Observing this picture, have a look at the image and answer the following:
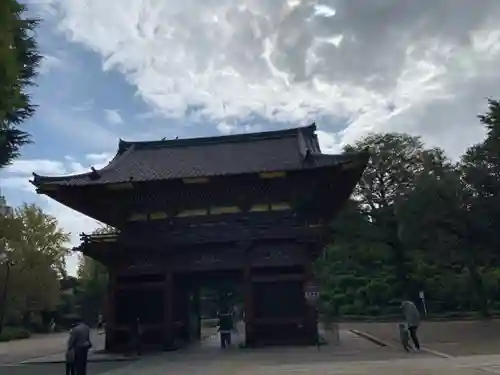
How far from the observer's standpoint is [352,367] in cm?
1345

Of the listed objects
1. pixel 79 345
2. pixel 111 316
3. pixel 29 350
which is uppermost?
pixel 111 316

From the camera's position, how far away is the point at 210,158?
24562 millimetres

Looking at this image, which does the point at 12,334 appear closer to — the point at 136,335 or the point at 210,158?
the point at 136,335

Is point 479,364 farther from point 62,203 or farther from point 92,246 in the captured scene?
point 62,203

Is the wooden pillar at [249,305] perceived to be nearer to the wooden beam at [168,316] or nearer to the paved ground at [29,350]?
the wooden beam at [168,316]

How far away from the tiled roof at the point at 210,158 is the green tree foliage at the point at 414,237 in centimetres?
680

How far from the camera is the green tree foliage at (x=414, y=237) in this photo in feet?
83.3

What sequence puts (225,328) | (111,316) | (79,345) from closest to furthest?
1. (79,345)
2. (111,316)
3. (225,328)

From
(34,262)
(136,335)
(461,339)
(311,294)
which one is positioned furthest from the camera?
(34,262)

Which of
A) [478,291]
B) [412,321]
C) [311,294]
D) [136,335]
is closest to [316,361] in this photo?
[311,294]

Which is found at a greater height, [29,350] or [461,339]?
[29,350]

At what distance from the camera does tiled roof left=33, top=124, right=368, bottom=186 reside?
20859 millimetres

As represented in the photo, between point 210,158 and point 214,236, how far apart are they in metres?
5.23

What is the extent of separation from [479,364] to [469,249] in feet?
45.9
